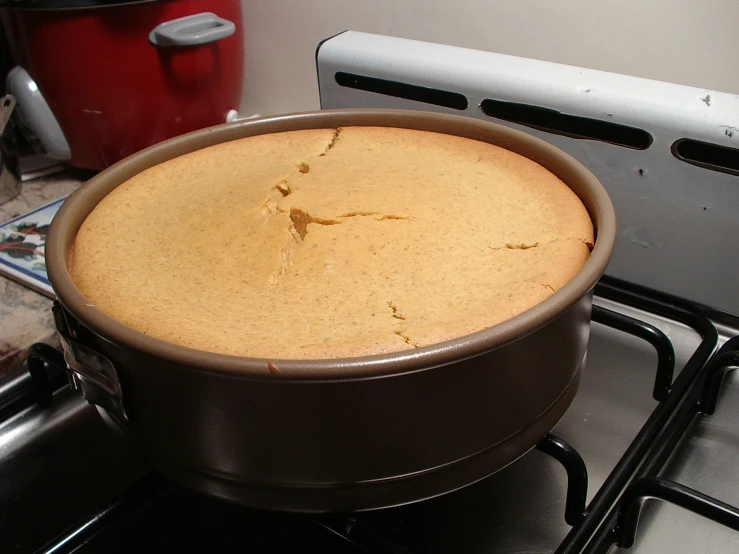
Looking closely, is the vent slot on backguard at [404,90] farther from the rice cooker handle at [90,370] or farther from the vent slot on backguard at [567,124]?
the rice cooker handle at [90,370]

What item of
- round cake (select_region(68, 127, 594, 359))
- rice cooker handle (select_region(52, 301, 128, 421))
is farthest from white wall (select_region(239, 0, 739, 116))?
rice cooker handle (select_region(52, 301, 128, 421))

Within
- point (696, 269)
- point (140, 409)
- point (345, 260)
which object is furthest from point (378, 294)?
point (696, 269)

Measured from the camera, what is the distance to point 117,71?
0.96m

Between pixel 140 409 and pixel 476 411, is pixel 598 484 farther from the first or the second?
pixel 140 409

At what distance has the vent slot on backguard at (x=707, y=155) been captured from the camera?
25.9 inches

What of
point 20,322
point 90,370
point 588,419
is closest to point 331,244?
point 90,370

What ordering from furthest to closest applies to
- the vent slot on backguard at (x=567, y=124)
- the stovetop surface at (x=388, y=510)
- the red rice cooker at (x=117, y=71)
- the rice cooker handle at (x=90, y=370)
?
the red rice cooker at (x=117, y=71)
the vent slot on backguard at (x=567, y=124)
the stovetop surface at (x=388, y=510)
the rice cooker handle at (x=90, y=370)

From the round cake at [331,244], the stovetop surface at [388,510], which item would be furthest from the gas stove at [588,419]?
the round cake at [331,244]

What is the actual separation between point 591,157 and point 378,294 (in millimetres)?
347

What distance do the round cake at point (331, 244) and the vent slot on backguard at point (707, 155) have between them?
0.14m

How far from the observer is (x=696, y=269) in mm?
714

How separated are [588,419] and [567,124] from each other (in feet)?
1.04

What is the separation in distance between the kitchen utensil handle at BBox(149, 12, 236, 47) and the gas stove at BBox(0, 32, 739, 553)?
0.77ft

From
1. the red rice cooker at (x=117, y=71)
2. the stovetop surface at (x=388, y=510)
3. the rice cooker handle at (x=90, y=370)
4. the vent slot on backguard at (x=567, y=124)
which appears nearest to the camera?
the rice cooker handle at (x=90, y=370)
